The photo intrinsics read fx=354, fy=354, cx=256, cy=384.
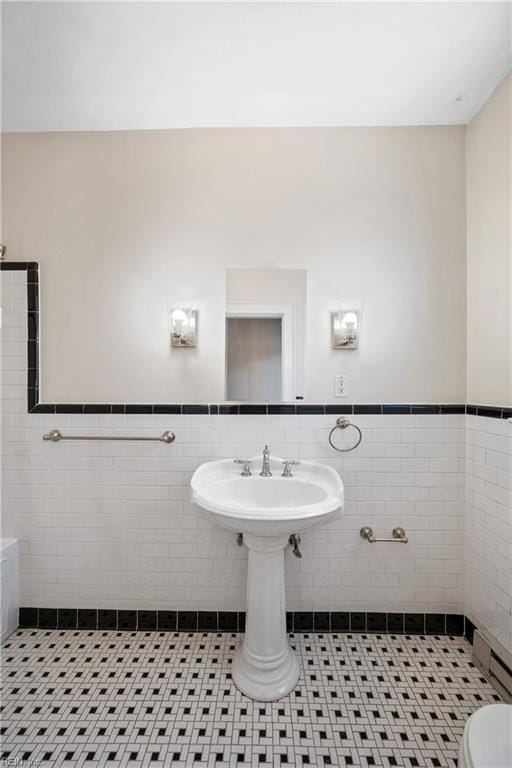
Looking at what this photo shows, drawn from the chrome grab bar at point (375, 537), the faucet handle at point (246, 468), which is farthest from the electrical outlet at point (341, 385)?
the chrome grab bar at point (375, 537)

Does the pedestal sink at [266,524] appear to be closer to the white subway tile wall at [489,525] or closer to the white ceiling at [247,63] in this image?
the white subway tile wall at [489,525]

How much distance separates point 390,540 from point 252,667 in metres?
0.84

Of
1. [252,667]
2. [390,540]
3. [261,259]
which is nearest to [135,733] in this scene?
[252,667]

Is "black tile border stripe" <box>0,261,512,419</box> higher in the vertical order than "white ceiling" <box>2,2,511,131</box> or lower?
lower

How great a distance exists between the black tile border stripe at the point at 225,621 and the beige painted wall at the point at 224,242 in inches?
44.2

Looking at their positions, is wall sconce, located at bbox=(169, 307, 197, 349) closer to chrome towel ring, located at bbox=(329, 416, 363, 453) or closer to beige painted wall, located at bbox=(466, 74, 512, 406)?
chrome towel ring, located at bbox=(329, 416, 363, 453)

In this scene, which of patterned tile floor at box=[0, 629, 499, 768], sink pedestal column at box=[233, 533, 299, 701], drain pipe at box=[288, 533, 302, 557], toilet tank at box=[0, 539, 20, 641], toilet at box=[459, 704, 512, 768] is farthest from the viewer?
toilet tank at box=[0, 539, 20, 641]

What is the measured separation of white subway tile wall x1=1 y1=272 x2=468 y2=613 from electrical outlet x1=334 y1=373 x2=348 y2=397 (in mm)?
151

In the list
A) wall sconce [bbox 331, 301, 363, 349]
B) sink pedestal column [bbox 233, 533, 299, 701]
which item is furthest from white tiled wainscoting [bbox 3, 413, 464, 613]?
wall sconce [bbox 331, 301, 363, 349]

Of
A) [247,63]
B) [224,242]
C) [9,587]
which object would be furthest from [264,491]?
[247,63]

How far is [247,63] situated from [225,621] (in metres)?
2.59

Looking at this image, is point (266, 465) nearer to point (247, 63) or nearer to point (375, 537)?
point (375, 537)

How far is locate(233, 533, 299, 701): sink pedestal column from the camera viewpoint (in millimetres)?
1493

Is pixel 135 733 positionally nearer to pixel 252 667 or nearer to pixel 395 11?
pixel 252 667
